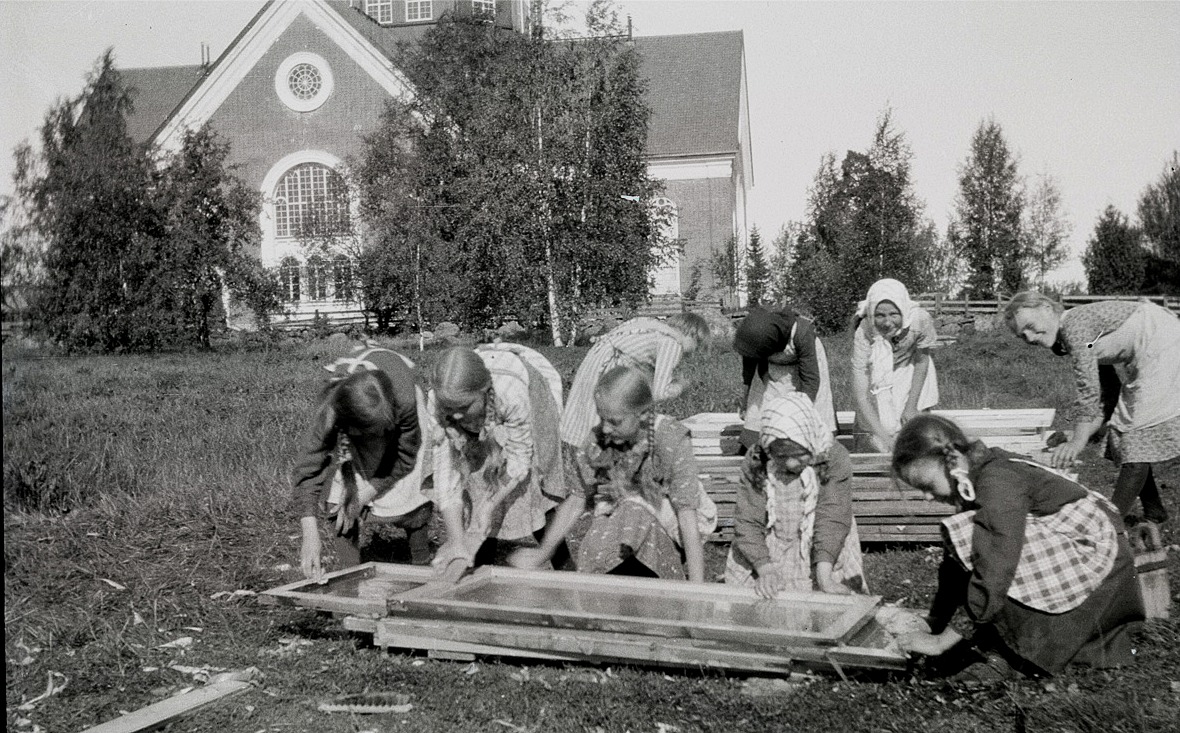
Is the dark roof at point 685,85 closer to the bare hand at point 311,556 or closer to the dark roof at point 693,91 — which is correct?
the dark roof at point 693,91

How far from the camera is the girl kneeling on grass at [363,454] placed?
19.2 feet

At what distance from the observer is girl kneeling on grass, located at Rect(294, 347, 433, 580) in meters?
5.85

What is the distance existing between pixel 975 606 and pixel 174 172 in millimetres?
30692

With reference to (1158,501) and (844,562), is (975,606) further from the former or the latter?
(1158,501)

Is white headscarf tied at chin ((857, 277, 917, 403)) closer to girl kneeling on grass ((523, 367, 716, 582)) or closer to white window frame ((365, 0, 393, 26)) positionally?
girl kneeling on grass ((523, 367, 716, 582))

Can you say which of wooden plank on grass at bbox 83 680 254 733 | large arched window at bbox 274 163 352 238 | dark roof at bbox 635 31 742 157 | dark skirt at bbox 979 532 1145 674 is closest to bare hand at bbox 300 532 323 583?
wooden plank on grass at bbox 83 680 254 733

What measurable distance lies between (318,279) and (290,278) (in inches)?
35.2

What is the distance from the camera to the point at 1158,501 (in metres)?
7.08

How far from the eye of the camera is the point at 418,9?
153 feet

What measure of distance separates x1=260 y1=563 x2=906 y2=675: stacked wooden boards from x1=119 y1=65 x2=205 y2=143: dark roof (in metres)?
43.2

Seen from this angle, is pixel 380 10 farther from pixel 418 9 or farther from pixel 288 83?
pixel 288 83

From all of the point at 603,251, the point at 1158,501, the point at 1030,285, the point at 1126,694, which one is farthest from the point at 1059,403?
the point at 1030,285

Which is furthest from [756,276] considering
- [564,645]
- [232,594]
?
[564,645]

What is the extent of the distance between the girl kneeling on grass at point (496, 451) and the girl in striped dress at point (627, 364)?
0.38ft
